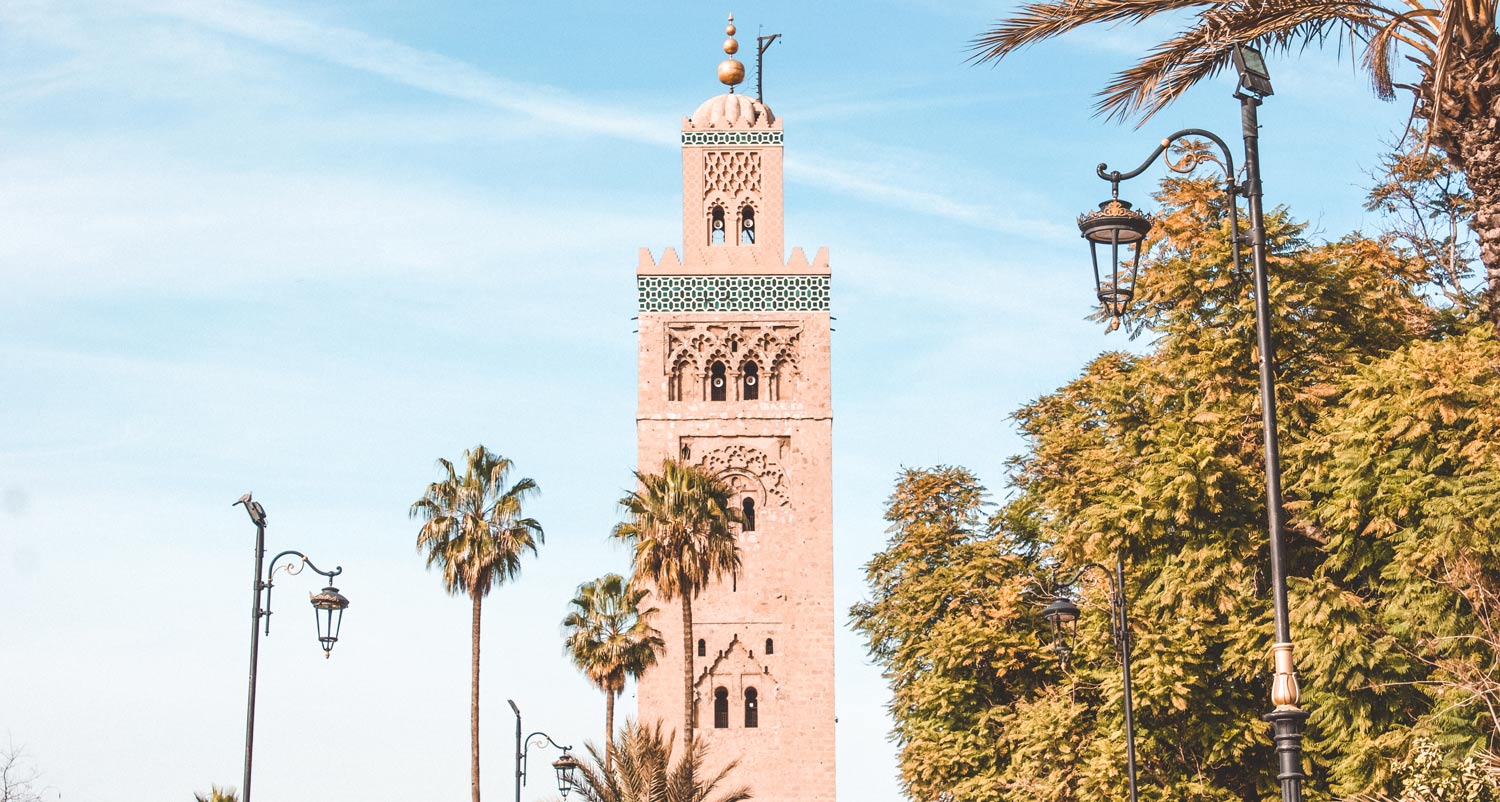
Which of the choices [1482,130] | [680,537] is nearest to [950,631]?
[680,537]

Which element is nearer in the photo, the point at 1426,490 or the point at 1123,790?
the point at 1426,490

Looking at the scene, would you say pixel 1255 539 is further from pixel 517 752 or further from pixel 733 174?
pixel 733 174

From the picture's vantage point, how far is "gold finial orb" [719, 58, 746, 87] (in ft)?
192

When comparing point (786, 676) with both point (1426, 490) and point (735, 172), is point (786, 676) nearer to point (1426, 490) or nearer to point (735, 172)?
point (735, 172)

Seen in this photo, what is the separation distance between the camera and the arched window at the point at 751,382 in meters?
54.4

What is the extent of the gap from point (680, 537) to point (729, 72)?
2304cm

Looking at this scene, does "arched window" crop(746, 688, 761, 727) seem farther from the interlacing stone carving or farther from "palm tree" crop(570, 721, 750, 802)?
"palm tree" crop(570, 721, 750, 802)

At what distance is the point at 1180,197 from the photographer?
33.1 metres

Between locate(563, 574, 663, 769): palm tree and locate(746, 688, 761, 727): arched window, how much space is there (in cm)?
491

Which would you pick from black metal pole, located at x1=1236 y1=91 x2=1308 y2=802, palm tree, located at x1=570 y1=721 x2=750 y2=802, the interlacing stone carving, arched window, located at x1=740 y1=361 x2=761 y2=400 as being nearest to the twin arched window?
arched window, located at x1=740 y1=361 x2=761 y2=400

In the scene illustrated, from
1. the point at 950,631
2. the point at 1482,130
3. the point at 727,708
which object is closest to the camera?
the point at 1482,130

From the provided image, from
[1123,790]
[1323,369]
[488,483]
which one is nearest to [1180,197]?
[1323,369]

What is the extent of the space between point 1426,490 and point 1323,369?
396 cm

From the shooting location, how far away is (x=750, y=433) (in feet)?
176
